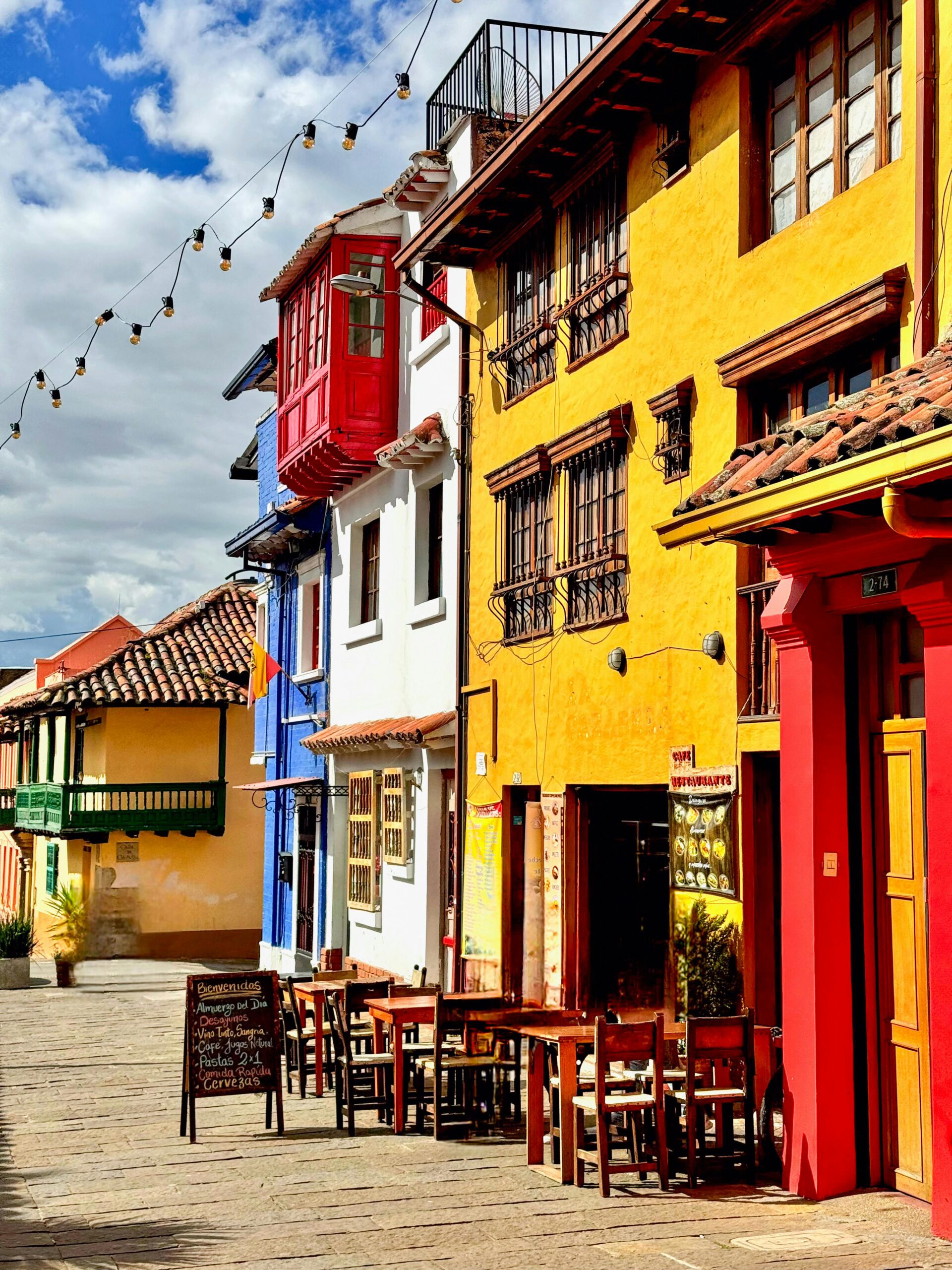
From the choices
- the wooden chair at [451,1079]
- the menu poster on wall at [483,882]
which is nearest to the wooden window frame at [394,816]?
the menu poster on wall at [483,882]

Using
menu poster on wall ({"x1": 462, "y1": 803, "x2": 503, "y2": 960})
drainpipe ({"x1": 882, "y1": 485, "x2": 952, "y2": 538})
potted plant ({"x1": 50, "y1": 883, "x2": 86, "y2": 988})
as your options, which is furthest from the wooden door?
potted plant ({"x1": 50, "y1": 883, "x2": 86, "y2": 988})

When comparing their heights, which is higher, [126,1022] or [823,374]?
[823,374]

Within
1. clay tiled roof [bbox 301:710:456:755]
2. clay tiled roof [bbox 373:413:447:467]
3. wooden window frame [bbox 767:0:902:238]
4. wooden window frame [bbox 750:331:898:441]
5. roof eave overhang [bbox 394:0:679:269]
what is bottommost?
clay tiled roof [bbox 301:710:456:755]

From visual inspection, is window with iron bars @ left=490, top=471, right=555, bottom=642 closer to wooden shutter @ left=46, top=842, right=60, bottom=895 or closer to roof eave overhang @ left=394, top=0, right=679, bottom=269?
roof eave overhang @ left=394, top=0, right=679, bottom=269

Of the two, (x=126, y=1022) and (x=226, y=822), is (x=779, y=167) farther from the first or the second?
(x=226, y=822)

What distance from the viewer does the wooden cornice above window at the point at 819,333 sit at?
9.20 m

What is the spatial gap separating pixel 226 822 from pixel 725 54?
70.6 ft

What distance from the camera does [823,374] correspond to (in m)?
10.2

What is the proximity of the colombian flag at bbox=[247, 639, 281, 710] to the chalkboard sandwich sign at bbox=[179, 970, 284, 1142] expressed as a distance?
11.6 metres

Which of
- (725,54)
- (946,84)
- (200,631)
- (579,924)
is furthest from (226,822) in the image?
(946,84)

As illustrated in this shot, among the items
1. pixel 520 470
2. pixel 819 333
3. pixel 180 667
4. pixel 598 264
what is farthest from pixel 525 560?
pixel 180 667

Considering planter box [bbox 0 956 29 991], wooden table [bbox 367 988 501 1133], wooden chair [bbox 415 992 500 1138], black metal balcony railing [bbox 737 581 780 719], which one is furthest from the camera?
planter box [bbox 0 956 29 991]

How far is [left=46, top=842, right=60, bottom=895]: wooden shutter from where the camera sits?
Answer: 32.7 m

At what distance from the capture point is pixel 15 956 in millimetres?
24391
